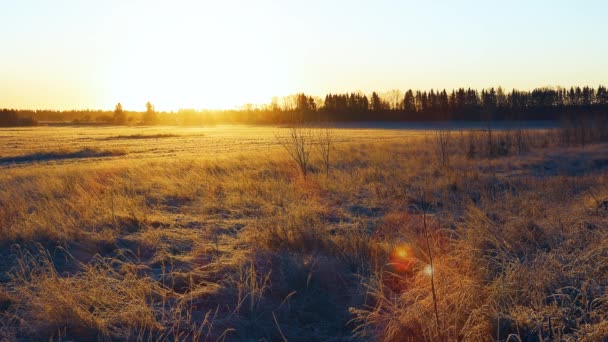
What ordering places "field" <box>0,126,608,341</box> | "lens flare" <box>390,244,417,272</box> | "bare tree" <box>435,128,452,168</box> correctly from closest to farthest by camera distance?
"field" <box>0,126,608,341</box> < "lens flare" <box>390,244,417,272</box> < "bare tree" <box>435,128,452,168</box>

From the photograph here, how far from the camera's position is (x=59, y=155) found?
99.0 ft

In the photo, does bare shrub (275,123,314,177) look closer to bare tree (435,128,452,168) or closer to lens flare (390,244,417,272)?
bare tree (435,128,452,168)

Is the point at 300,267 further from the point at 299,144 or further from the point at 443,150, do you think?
the point at 443,150

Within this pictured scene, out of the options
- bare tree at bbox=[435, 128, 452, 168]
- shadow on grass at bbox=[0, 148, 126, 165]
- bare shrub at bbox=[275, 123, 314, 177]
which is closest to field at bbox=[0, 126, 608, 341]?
bare shrub at bbox=[275, 123, 314, 177]

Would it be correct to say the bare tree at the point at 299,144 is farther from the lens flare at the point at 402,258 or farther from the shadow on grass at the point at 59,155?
the shadow on grass at the point at 59,155

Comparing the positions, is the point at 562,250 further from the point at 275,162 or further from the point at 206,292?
the point at 275,162

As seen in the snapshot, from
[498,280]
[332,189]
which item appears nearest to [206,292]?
[498,280]

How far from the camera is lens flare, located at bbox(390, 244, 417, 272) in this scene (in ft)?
17.5

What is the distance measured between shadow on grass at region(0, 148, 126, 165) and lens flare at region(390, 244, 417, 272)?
2667cm

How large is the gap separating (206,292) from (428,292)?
2.12 m

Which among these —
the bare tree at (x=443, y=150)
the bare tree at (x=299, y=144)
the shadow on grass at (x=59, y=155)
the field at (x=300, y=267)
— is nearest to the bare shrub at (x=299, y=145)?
the bare tree at (x=299, y=144)

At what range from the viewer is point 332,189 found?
39.8 ft

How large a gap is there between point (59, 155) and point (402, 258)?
2940cm

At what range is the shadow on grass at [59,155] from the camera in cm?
2827
